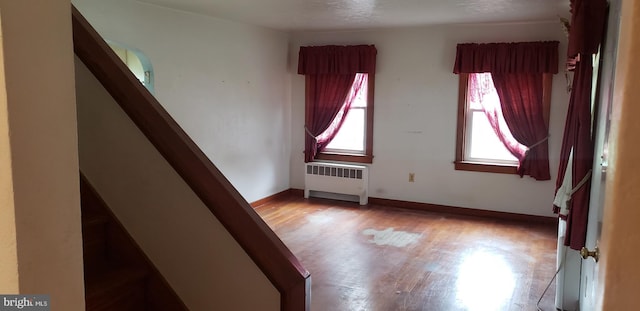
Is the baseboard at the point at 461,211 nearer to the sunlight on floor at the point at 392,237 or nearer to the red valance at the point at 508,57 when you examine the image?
the sunlight on floor at the point at 392,237

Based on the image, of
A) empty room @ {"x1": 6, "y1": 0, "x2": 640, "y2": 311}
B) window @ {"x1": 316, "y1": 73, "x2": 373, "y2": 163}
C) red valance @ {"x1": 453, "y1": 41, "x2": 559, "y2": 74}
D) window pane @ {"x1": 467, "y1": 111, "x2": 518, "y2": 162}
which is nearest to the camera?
empty room @ {"x1": 6, "y1": 0, "x2": 640, "y2": 311}

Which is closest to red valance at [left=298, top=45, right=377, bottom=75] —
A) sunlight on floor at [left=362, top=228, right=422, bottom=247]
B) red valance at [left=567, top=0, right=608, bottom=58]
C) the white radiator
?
the white radiator

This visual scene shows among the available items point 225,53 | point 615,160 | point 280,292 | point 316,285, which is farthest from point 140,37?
point 615,160

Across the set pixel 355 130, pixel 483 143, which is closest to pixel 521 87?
pixel 483 143

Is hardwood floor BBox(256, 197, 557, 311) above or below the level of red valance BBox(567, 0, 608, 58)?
below

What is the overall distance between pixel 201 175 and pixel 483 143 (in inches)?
177

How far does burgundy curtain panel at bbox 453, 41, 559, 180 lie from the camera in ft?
16.6

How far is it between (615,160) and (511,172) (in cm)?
477

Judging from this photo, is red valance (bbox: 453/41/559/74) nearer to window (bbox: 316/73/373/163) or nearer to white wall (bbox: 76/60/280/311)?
window (bbox: 316/73/373/163)

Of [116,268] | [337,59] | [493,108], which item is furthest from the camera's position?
[337,59]

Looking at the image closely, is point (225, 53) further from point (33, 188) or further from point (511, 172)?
point (33, 188)

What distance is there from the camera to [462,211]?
565 cm

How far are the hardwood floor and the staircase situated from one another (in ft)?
4.70

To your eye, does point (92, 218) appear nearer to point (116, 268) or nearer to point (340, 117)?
point (116, 268)
